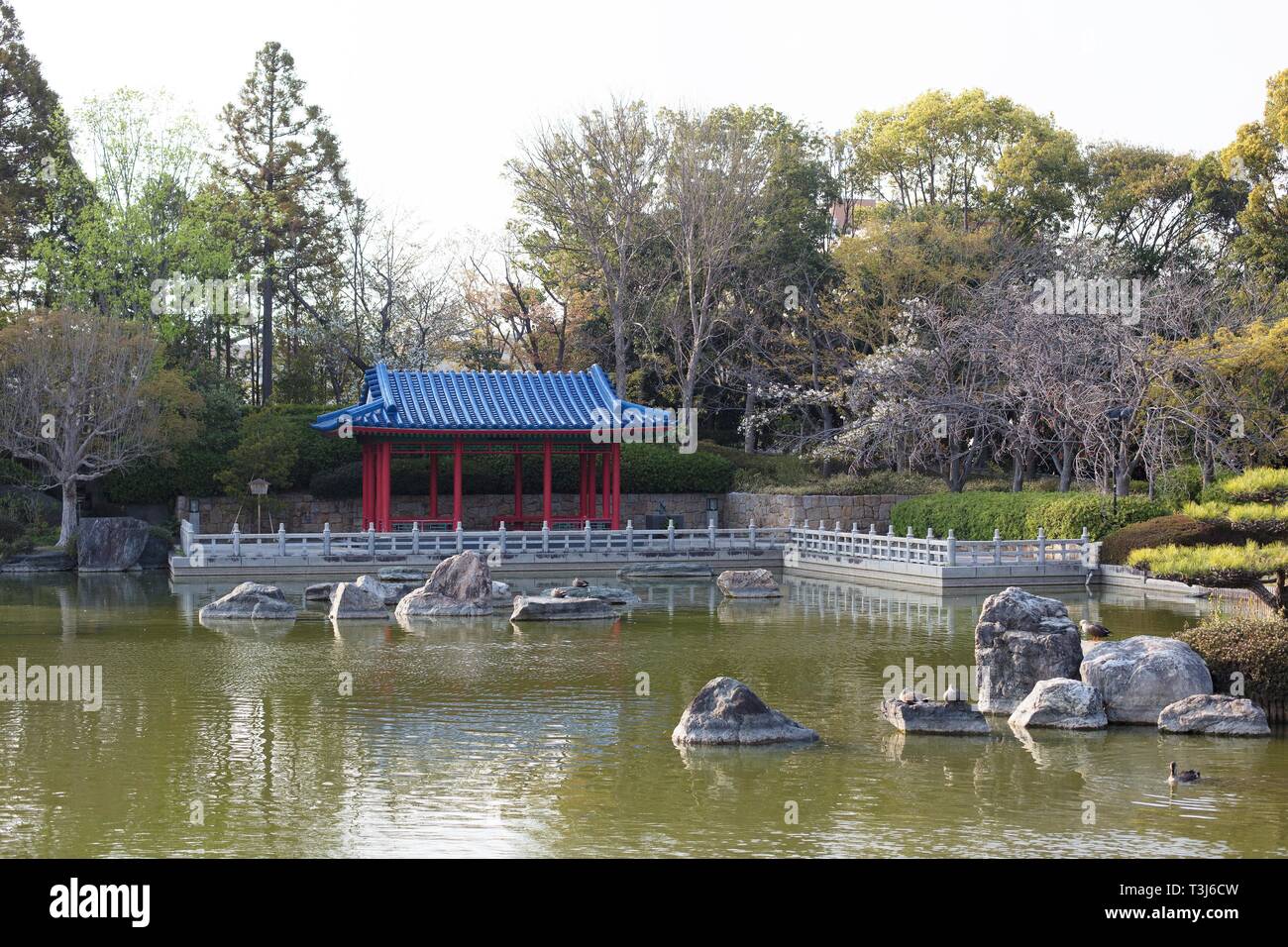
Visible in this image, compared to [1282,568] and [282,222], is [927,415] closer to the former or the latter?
[1282,568]

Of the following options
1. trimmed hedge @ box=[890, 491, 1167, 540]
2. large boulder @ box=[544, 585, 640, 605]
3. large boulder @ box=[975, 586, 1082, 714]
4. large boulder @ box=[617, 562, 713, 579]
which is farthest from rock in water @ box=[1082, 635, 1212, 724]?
large boulder @ box=[617, 562, 713, 579]

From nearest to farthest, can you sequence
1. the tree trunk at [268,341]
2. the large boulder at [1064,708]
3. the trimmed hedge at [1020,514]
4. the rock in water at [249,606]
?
the large boulder at [1064,708] < the rock in water at [249,606] < the trimmed hedge at [1020,514] < the tree trunk at [268,341]

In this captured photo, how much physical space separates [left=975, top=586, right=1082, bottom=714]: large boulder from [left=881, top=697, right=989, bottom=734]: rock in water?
1.01 metres

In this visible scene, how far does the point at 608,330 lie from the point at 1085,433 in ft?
67.5

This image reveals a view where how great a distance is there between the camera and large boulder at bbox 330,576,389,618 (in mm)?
22438

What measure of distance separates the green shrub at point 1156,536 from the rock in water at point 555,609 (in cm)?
995

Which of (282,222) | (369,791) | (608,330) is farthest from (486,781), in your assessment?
(282,222)

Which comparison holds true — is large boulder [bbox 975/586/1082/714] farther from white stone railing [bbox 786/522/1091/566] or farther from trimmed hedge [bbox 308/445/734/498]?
trimmed hedge [bbox 308/445/734/498]

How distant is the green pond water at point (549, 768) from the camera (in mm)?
9500

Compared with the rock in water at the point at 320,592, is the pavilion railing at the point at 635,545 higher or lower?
higher

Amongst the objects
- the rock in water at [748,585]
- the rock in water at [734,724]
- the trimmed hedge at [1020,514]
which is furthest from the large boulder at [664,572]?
the rock in water at [734,724]

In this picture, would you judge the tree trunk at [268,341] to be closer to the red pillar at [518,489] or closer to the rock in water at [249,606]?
the red pillar at [518,489]

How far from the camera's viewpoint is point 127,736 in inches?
507

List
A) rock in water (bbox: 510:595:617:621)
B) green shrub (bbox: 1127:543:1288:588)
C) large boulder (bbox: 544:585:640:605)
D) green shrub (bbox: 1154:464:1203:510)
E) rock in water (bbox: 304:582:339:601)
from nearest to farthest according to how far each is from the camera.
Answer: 1. green shrub (bbox: 1127:543:1288:588)
2. rock in water (bbox: 510:595:617:621)
3. large boulder (bbox: 544:585:640:605)
4. rock in water (bbox: 304:582:339:601)
5. green shrub (bbox: 1154:464:1203:510)
